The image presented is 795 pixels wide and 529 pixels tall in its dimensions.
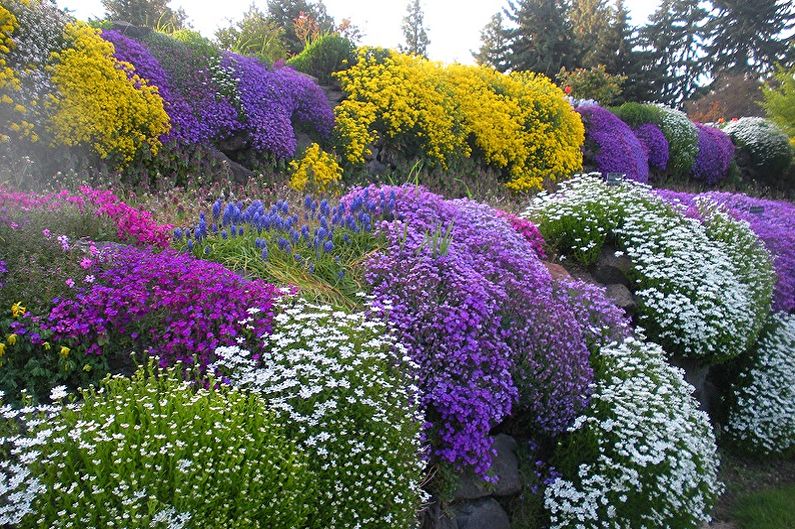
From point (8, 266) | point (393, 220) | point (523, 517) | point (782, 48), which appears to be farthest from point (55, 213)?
point (782, 48)

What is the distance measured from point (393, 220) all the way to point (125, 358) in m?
2.33

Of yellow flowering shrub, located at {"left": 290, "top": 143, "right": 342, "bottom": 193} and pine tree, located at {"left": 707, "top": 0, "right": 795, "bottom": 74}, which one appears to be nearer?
yellow flowering shrub, located at {"left": 290, "top": 143, "right": 342, "bottom": 193}

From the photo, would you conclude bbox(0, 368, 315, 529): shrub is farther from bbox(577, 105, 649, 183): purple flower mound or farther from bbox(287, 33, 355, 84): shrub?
bbox(577, 105, 649, 183): purple flower mound

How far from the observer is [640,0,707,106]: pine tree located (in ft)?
119

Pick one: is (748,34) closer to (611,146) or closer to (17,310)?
(611,146)

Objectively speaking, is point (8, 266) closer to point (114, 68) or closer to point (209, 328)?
point (209, 328)

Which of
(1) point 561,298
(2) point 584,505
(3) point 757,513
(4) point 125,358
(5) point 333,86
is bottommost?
(3) point 757,513

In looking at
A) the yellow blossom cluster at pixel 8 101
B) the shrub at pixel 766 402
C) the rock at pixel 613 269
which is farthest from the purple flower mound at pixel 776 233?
the yellow blossom cluster at pixel 8 101

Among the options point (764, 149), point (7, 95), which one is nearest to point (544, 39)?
point (764, 149)

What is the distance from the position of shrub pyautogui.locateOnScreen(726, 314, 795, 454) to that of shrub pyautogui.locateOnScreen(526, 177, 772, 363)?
56cm

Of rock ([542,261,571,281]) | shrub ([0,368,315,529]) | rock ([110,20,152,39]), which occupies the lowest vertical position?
shrub ([0,368,315,529])

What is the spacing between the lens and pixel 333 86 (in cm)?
992

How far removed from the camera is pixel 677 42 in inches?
1508

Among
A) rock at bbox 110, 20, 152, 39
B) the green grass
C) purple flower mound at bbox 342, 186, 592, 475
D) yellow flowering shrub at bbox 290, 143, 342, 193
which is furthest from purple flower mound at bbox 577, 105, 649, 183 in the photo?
rock at bbox 110, 20, 152, 39
